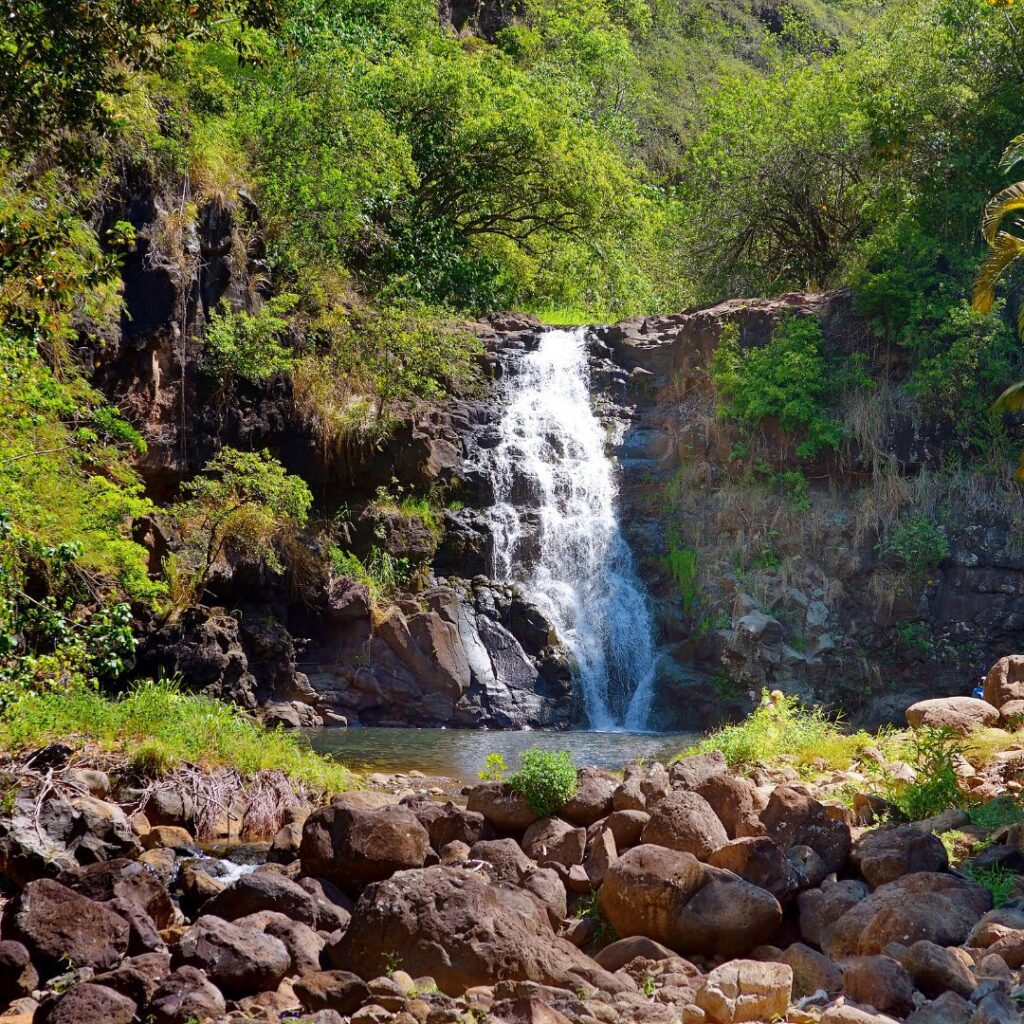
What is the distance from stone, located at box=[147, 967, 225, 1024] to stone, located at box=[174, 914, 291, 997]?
15 cm

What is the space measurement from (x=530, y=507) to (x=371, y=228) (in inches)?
301

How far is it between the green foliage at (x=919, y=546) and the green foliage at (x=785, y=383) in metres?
2.45

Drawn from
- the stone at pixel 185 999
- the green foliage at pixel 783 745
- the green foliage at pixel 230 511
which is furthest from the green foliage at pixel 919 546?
the stone at pixel 185 999

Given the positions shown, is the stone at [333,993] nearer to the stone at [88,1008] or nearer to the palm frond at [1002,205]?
the stone at [88,1008]

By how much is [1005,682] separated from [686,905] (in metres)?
7.85

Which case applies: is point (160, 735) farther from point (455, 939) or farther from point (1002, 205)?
point (1002, 205)

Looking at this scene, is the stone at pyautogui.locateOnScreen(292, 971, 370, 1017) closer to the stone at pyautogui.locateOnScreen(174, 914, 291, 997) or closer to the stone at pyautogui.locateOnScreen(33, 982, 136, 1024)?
the stone at pyautogui.locateOnScreen(174, 914, 291, 997)

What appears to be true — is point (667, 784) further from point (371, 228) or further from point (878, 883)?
point (371, 228)

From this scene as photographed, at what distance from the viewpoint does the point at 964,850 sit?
9.08 metres

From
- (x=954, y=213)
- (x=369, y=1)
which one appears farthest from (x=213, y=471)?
(x=369, y=1)

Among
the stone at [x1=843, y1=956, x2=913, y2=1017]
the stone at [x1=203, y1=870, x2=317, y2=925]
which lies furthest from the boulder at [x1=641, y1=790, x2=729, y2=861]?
the stone at [x1=203, y1=870, x2=317, y2=925]

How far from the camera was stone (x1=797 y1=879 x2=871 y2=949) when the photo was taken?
Answer: 7.93 m

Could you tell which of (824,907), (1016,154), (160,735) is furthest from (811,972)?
(1016,154)

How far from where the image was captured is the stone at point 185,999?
245 inches
